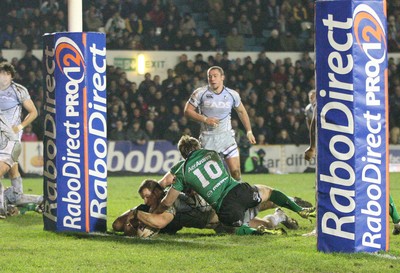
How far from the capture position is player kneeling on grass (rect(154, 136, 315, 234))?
10.6m

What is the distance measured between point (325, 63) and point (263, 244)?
2.23 meters

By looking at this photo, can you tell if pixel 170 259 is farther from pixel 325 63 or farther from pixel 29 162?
pixel 29 162

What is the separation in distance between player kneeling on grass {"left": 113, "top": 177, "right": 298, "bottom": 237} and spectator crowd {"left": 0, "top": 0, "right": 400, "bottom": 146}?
12.7 meters

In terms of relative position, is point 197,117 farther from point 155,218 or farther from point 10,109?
point 155,218

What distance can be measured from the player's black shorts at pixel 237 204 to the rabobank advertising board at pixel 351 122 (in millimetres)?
1905

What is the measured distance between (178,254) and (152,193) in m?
1.74

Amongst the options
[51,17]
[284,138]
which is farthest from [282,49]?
[51,17]

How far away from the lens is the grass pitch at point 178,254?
855 centimetres

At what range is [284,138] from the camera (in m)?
25.2

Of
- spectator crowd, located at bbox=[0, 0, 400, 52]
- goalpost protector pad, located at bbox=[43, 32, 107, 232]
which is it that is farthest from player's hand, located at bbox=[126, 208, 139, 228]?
spectator crowd, located at bbox=[0, 0, 400, 52]

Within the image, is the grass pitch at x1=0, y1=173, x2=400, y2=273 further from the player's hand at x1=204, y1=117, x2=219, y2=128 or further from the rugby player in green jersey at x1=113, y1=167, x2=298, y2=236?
the player's hand at x1=204, y1=117, x2=219, y2=128

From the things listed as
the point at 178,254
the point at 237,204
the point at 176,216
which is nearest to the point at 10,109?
the point at 176,216

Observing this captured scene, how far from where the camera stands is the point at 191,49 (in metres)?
27.4

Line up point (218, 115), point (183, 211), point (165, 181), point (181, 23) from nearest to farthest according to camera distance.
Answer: point (183, 211) → point (165, 181) → point (218, 115) → point (181, 23)
